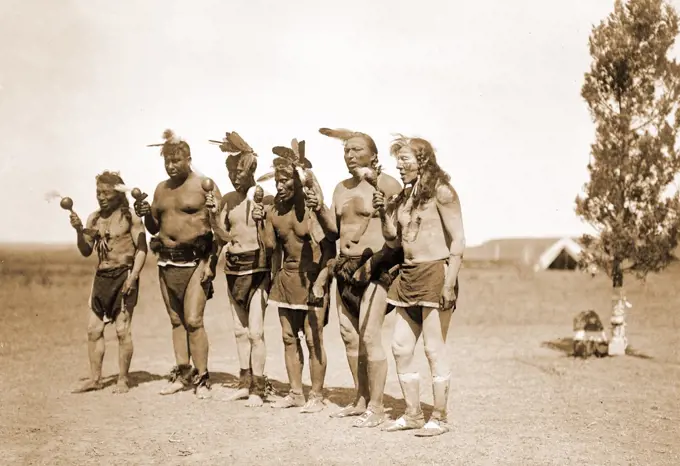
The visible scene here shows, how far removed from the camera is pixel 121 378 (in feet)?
24.8

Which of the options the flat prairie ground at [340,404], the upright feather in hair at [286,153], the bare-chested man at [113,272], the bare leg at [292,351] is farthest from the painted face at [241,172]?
the flat prairie ground at [340,404]

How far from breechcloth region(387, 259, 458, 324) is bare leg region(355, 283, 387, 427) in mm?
287

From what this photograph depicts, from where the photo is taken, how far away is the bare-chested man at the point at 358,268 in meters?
6.12

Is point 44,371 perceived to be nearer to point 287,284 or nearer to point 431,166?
point 287,284

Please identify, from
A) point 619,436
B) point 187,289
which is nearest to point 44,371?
point 187,289

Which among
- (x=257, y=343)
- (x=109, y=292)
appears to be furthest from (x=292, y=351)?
(x=109, y=292)

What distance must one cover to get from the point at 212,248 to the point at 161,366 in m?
2.74

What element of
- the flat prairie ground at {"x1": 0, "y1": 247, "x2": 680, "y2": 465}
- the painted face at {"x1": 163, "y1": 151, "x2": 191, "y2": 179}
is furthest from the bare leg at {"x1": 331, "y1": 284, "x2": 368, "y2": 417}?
the painted face at {"x1": 163, "y1": 151, "x2": 191, "y2": 179}

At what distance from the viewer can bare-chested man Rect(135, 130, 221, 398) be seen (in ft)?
23.9

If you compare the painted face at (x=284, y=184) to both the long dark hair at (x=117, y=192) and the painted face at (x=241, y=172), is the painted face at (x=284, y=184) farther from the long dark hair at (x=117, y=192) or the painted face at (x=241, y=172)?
the long dark hair at (x=117, y=192)

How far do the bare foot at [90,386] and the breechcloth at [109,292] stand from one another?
687 millimetres

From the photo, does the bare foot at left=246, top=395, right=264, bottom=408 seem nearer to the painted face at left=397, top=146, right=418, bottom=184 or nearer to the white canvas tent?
the painted face at left=397, top=146, right=418, bottom=184

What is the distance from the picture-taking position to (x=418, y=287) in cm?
570

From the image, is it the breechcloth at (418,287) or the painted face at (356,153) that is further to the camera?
the painted face at (356,153)
